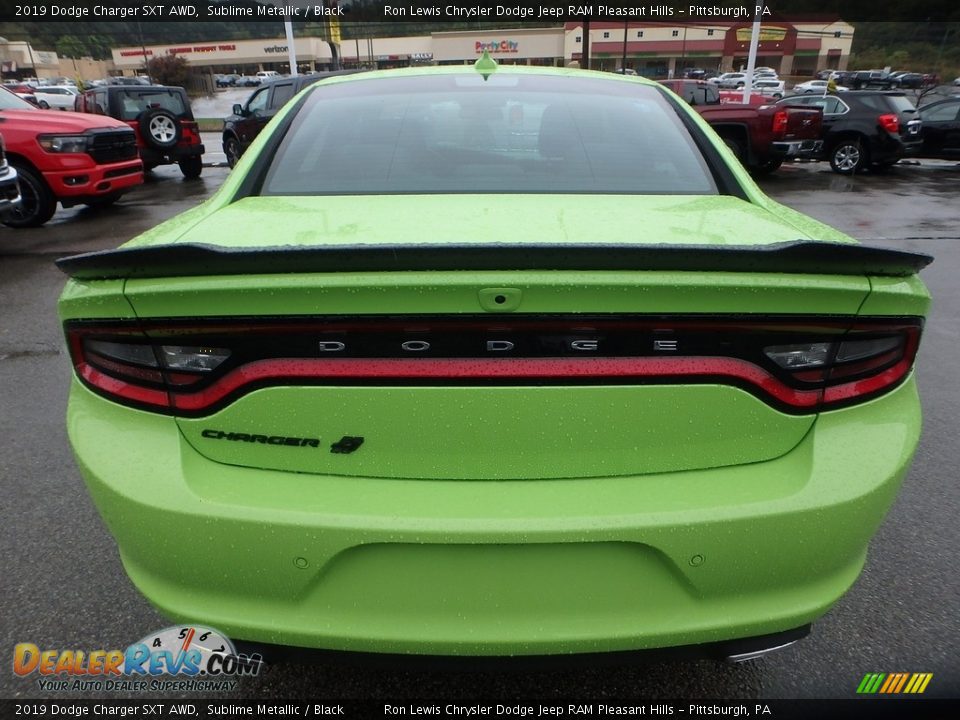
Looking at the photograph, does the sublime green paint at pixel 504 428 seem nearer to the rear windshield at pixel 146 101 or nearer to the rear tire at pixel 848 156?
the rear windshield at pixel 146 101

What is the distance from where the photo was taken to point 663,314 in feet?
3.89

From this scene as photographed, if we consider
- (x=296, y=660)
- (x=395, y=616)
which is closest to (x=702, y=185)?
(x=395, y=616)

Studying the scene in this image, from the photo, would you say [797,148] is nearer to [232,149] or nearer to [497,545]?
[232,149]

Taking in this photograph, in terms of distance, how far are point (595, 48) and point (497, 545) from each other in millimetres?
83463

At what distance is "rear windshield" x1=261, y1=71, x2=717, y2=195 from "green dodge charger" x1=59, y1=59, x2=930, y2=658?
0.70 m

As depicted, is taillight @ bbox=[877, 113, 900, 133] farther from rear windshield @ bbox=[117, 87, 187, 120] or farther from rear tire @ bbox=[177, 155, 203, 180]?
rear windshield @ bbox=[117, 87, 187, 120]

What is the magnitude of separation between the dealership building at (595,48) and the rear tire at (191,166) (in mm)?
56111

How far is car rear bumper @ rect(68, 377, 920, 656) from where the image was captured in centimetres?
119

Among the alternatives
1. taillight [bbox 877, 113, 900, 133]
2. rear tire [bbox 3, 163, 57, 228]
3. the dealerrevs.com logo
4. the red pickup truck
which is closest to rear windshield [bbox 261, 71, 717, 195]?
the dealerrevs.com logo

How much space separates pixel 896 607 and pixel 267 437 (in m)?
Answer: 2.05

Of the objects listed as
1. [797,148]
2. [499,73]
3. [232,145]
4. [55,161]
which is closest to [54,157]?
[55,161]

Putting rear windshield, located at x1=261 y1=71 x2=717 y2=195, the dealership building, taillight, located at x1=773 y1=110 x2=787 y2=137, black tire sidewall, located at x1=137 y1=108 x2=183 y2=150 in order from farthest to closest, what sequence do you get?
the dealership building, black tire sidewall, located at x1=137 y1=108 x2=183 y2=150, taillight, located at x1=773 y1=110 x2=787 y2=137, rear windshield, located at x1=261 y1=71 x2=717 y2=195

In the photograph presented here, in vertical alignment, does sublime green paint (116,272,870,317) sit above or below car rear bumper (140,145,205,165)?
above

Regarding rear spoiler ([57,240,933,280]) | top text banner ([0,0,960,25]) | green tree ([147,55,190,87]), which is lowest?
rear spoiler ([57,240,933,280])
